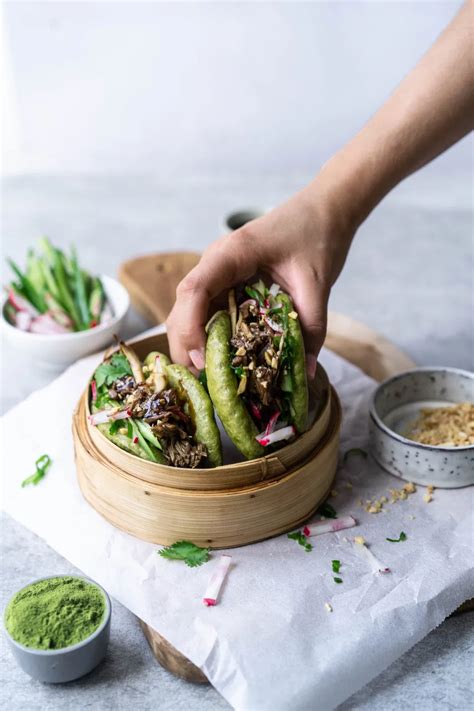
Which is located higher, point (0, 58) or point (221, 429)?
point (0, 58)

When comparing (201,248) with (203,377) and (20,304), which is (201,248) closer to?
(20,304)

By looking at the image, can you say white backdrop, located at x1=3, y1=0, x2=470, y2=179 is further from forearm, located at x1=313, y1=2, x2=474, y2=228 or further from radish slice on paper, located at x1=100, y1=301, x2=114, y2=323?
forearm, located at x1=313, y1=2, x2=474, y2=228

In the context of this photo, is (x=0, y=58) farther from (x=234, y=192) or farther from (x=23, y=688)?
(x=23, y=688)

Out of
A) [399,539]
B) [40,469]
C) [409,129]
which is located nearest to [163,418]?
[40,469]

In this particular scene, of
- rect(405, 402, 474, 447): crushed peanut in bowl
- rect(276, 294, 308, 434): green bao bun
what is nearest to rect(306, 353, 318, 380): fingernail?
rect(276, 294, 308, 434): green bao bun

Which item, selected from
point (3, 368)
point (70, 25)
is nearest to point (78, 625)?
point (3, 368)

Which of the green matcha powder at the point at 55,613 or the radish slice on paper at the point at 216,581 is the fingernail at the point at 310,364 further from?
the green matcha powder at the point at 55,613

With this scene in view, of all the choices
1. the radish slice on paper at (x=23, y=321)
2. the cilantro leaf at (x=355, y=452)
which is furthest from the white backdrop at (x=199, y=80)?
the cilantro leaf at (x=355, y=452)
